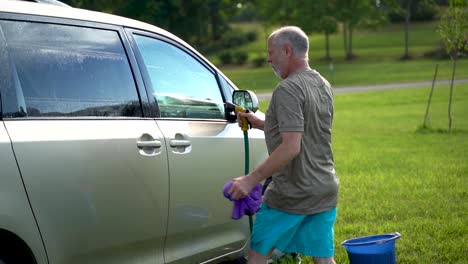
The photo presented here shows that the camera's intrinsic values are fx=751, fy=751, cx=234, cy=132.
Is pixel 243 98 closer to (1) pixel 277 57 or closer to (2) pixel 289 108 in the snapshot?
(1) pixel 277 57

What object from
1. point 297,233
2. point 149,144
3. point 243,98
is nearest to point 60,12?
point 149,144

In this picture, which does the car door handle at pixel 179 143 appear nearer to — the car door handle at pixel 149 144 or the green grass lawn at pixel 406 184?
the car door handle at pixel 149 144

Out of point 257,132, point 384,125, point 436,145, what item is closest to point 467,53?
point 384,125

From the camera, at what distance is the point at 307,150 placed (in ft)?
13.5

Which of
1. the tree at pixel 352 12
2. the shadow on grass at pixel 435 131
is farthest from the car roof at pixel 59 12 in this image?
the tree at pixel 352 12

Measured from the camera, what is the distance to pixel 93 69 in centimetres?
423

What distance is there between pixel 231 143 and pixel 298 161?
1040 millimetres

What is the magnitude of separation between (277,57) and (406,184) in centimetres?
616

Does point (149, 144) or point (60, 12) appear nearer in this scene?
point (60, 12)

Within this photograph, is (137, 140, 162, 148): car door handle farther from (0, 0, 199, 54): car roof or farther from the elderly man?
(0, 0, 199, 54): car roof

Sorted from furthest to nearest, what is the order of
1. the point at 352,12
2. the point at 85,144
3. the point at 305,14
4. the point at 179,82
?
the point at 305,14 < the point at 352,12 < the point at 179,82 < the point at 85,144

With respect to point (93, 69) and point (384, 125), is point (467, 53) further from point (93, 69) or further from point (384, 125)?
point (93, 69)

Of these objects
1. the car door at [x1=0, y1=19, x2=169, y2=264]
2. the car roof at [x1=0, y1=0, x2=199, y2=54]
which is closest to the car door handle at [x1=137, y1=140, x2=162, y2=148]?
the car door at [x1=0, y1=19, x2=169, y2=264]

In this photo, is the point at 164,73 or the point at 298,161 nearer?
the point at 298,161
